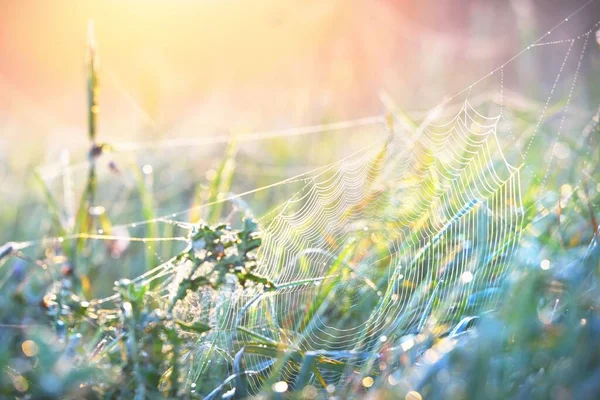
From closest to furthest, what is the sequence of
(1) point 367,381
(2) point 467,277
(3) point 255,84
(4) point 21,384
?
(4) point 21,384, (1) point 367,381, (2) point 467,277, (3) point 255,84

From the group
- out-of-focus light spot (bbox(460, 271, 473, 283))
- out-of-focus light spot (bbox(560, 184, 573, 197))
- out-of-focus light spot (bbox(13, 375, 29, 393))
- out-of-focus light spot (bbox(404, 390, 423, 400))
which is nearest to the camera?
out-of-focus light spot (bbox(404, 390, 423, 400))

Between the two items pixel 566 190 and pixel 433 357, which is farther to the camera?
pixel 566 190

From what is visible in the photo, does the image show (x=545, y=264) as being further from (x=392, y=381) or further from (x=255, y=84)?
(x=255, y=84)

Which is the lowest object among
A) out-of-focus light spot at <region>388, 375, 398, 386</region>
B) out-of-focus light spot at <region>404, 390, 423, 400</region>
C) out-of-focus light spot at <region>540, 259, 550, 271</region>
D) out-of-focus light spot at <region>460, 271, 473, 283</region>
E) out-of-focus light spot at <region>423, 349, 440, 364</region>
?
out-of-focus light spot at <region>404, 390, 423, 400</region>

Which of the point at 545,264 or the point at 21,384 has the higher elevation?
the point at 545,264

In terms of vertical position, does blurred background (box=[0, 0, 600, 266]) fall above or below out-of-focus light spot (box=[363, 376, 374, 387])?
above

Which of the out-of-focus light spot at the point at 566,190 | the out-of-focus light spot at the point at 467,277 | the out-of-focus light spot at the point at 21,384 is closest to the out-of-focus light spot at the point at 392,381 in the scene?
the out-of-focus light spot at the point at 467,277

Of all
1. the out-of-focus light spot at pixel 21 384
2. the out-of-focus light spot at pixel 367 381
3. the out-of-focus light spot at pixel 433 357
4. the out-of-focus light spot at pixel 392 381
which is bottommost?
the out-of-focus light spot at pixel 21 384

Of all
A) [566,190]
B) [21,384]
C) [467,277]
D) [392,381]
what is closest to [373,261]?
[467,277]

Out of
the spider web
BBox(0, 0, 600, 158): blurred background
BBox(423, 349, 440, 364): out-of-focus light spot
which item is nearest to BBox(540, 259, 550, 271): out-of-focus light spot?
the spider web

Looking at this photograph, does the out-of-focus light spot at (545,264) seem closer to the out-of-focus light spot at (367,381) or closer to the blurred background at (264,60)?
the out-of-focus light spot at (367,381)

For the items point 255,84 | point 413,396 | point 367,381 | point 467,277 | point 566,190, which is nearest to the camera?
point 413,396

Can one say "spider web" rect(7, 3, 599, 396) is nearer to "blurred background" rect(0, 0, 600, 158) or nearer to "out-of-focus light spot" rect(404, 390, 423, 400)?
"out-of-focus light spot" rect(404, 390, 423, 400)
